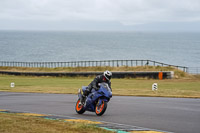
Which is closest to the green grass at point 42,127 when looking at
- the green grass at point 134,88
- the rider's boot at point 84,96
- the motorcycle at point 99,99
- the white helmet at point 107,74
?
the motorcycle at point 99,99

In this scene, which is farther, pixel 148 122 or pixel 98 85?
pixel 98 85

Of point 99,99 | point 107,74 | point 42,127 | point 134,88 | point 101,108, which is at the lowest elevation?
point 134,88

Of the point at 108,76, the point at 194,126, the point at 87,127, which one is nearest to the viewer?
the point at 87,127

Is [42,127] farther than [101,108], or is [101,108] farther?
[101,108]

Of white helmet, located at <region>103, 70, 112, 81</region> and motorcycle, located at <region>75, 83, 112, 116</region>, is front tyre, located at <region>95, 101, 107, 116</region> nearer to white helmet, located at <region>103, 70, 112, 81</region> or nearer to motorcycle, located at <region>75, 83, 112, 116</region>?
motorcycle, located at <region>75, 83, 112, 116</region>

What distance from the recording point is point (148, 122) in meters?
10.3

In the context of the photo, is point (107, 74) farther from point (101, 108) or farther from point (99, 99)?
point (101, 108)

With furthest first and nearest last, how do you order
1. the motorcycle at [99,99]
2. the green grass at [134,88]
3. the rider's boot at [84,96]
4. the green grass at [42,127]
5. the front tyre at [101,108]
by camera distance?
1. the green grass at [134,88]
2. the rider's boot at [84,96]
3. the front tyre at [101,108]
4. the motorcycle at [99,99]
5. the green grass at [42,127]

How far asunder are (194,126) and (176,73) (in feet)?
101

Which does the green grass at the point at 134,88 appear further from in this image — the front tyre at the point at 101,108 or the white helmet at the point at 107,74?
the white helmet at the point at 107,74

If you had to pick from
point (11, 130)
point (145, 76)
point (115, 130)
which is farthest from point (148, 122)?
point (145, 76)

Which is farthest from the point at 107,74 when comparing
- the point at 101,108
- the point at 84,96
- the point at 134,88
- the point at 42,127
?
the point at 134,88

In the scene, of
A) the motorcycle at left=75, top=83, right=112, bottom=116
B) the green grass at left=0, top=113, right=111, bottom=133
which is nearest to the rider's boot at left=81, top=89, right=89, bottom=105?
the motorcycle at left=75, top=83, right=112, bottom=116

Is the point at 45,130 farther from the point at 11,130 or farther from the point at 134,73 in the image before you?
the point at 134,73
